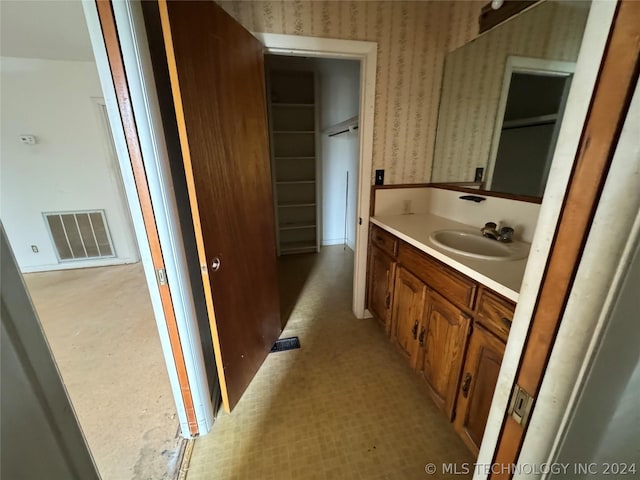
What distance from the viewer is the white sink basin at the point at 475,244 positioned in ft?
4.08

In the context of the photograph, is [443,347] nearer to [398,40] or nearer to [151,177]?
[151,177]

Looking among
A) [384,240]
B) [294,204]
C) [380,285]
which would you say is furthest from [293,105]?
[380,285]

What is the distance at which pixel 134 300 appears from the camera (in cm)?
254

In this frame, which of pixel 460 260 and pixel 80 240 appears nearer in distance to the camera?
pixel 460 260

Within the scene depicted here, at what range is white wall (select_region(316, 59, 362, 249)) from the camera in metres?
3.32

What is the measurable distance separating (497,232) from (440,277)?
440 millimetres

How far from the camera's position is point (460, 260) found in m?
1.10

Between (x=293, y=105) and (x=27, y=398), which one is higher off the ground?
(x=293, y=105)

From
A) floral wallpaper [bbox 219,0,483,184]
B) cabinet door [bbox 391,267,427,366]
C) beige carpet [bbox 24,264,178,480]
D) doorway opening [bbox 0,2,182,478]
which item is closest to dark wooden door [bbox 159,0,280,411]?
floral wallpaper [bbox 219,0,483,184]

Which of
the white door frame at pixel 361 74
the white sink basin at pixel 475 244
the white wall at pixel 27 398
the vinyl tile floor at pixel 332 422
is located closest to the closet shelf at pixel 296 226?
the white door frame at pixel 361 74

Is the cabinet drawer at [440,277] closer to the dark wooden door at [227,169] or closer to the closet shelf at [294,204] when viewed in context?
the dark wooden door at [227,169]

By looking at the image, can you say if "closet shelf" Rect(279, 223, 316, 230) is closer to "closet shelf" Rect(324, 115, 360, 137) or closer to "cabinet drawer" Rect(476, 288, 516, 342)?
"closet shelf" Rect(324, 115, 360, 137)

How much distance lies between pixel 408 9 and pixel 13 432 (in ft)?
7.48

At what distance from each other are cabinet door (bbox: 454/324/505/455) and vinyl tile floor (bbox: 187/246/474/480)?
0.19 meters
